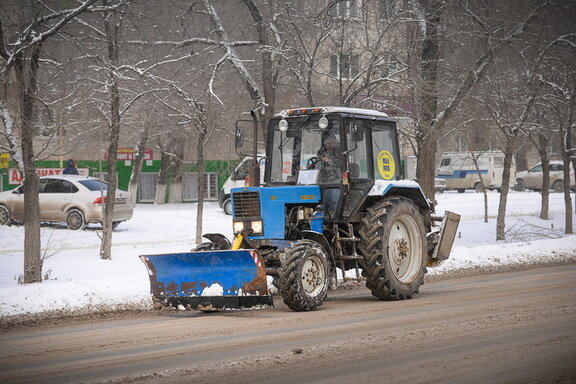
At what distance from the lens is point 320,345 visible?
8398 mm

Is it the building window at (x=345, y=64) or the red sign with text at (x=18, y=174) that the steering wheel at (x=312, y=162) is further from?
the red sign with text at (x=18, y=174)

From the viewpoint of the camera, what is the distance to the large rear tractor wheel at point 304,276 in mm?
10781

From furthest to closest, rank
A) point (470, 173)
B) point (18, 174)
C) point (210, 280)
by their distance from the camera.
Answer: point (470, 173) < point (18, 174) < point (210, 280)

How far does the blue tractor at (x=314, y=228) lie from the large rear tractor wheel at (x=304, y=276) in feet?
0.05

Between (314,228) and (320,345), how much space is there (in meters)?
3.83

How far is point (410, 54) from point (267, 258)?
778 centimetres

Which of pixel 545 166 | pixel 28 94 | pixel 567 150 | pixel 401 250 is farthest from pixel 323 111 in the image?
pixel 545 166

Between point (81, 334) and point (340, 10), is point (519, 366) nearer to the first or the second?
point (81, 334)

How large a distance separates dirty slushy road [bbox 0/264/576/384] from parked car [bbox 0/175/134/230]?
1525 cm

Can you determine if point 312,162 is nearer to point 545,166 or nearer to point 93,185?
point 93,185

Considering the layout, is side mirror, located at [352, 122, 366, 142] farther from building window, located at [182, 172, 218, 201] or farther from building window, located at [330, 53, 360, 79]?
building window, located at [182, 172, 218, 201]

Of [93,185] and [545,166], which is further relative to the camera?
[545,166]

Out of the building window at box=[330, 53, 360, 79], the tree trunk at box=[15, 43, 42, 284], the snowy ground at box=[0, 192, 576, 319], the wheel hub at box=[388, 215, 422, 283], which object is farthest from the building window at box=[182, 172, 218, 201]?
the wheel hub at box=[388, 215, 422, 283]

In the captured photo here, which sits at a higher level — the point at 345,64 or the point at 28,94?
the point at 345,64
